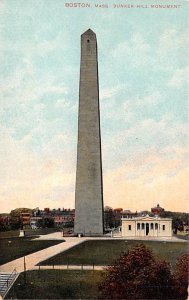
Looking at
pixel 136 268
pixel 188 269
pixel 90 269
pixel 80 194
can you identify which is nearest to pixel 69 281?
pixel 90 269

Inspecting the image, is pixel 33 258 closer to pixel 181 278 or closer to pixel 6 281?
pixel 6 281

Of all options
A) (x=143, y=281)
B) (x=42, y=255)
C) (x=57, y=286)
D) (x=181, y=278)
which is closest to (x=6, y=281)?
(x=57, y=286)

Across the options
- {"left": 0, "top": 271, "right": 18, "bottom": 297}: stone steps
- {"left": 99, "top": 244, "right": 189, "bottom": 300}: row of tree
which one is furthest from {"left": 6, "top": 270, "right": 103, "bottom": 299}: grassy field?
{"left": 99, "top": 244, "right": 189, "bottom": 300}: row of tree

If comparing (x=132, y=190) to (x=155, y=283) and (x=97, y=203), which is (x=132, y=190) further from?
(x=97, y=203)

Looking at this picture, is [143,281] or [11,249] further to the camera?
[11,249]

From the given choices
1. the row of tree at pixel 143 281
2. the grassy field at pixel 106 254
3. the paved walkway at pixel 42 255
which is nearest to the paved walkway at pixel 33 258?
the paved walkway at pixel 42 255

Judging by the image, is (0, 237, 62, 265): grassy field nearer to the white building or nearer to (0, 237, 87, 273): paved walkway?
(0, 237, 87, 273): paved walkway
